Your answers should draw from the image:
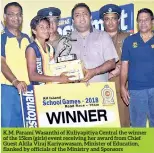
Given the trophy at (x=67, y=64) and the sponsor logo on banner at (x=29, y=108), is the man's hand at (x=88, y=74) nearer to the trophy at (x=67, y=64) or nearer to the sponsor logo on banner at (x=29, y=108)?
the trophy at (x=67, y=64)

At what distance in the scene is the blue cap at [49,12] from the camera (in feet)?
8.66

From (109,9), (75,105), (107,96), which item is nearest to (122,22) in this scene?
(109,9)

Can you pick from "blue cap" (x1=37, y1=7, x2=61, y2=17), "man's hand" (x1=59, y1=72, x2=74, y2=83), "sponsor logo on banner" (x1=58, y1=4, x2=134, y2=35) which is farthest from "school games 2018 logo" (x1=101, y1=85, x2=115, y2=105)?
"blue cap" (x1=37, y1=7, x2=61, y2=17)

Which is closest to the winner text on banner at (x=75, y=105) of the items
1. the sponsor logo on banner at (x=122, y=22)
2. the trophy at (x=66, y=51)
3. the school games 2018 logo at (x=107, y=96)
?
the school games 2018 logo at (x=107, y=96)

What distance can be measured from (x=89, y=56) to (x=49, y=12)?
1.52ft

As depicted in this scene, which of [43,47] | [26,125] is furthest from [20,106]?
[43,47]

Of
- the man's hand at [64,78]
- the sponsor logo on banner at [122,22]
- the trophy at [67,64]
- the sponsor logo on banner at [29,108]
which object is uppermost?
the sponsor logo on banner at [122,22]

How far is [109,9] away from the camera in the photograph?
2617 millimetres

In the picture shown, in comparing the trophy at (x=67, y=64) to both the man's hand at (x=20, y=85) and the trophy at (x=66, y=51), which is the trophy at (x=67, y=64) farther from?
the man's hand at (x=20, y=85)

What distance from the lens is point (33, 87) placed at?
2.69 m

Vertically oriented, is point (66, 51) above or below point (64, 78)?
above

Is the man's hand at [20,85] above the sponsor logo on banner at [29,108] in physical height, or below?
above

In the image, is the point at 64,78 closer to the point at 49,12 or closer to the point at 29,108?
the point at 29,108

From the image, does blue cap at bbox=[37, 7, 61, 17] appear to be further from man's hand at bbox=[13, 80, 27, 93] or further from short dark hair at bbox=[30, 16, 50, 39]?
man's hand at bbox=[13, 80, 27, 93]
